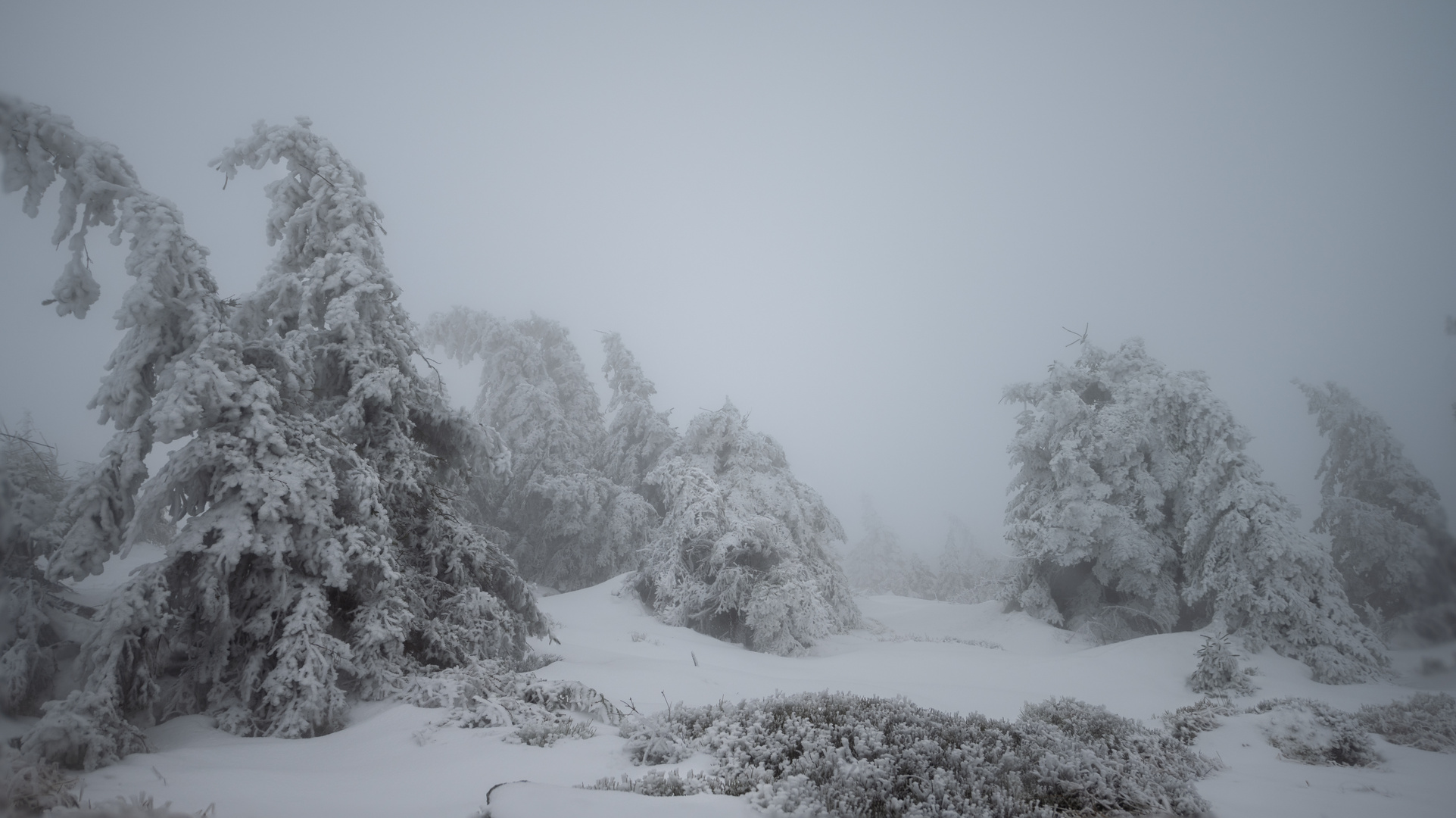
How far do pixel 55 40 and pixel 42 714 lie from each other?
625 centimetres

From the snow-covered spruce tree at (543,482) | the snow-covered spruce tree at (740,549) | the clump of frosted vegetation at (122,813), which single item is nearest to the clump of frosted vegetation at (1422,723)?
the snow-covered spruce tree at (740,549)

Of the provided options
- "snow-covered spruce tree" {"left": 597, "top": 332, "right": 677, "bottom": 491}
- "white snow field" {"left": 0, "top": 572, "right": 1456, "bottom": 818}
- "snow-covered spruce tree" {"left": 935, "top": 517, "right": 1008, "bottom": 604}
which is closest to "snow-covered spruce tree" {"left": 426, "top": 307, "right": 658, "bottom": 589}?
"snow-covered spruce tree" {"left": 597, "top": 332, "right": 677, "bottom": 491}

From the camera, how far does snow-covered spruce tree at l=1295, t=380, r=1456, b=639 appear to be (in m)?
4.86

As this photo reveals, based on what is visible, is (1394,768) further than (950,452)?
No

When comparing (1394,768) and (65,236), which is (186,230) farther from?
(1394,768)

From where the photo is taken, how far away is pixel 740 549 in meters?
14.2

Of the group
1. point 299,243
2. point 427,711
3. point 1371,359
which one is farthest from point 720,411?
point 1371,359

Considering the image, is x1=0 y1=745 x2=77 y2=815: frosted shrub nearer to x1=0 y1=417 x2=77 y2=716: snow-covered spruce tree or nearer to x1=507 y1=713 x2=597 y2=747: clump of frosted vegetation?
x1=0 y1=417 x2=77 y2=716: snow-covered spruce tree

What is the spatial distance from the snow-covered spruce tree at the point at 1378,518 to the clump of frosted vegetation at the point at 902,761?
2.70 m

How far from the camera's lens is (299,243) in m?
8.13

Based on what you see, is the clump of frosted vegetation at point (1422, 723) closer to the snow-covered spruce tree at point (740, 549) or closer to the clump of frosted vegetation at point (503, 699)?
the clump of frosted vegetation at point (503, 699)

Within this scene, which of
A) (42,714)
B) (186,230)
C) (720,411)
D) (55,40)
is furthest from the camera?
(720,411)

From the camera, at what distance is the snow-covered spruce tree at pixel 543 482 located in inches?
758

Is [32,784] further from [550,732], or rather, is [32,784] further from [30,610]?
[550,732]
